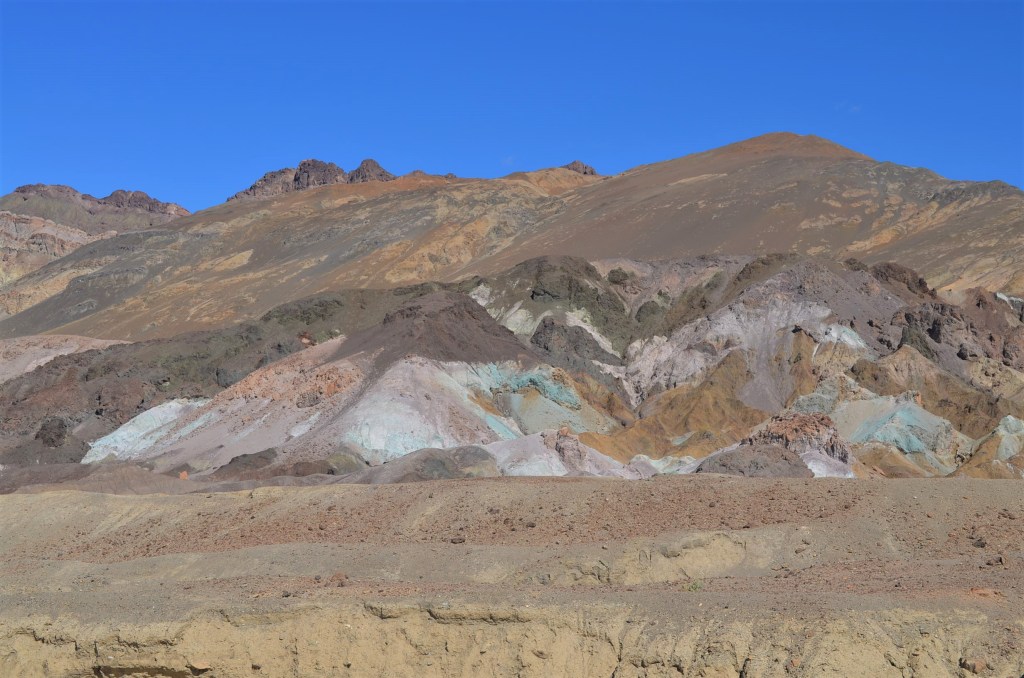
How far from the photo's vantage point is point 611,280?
2746 inches

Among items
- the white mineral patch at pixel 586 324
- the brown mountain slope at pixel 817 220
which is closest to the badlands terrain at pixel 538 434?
the white mineral patch at pixel 586 324

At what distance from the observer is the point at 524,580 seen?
16422mm

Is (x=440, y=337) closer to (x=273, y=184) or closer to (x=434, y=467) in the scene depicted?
(x=434, y=467)

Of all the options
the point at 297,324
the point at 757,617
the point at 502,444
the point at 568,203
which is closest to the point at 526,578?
the point at 757,617

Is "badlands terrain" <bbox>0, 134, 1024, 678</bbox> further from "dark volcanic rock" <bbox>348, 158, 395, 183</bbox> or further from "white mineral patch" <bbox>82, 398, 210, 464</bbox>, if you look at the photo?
"dark volcanic rock" <bbox>348, 158, 395, 183</bbox>

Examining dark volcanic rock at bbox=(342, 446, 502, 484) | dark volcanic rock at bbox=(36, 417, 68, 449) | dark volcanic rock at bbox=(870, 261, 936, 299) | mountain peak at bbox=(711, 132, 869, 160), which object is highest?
mountain peak at bbox=(711, 132, 869, 160)

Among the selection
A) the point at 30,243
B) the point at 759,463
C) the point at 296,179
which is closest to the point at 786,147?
the point at 296,179

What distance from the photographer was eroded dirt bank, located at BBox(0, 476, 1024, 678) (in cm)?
1088

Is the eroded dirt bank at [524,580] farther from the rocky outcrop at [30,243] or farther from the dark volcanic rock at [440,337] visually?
the rocky outcrop at [30,243]

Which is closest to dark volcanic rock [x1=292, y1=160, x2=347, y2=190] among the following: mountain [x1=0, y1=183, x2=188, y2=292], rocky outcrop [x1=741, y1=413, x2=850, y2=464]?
mountain [x1=0, y1=183, x2=188, y2=292]

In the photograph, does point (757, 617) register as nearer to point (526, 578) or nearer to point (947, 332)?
point (526, 578)

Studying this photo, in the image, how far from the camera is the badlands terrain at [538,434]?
38.2ft

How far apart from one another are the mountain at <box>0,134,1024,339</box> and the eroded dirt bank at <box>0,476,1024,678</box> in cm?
4954

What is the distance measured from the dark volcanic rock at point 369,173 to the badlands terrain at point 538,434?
32875 millimetres
